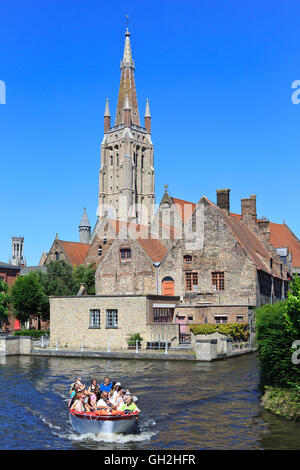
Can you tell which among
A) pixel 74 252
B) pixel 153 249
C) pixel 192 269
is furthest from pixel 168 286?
pixel 74 252

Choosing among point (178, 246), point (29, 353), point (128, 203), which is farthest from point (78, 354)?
point (128, 203)

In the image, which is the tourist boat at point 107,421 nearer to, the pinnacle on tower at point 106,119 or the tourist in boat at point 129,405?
the tourist in boat at point 129,405

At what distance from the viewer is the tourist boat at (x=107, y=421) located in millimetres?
16827

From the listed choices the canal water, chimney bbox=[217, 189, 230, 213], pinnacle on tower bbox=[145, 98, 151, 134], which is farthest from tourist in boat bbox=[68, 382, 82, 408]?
pinnacle on tower bbox=[145, 98, 151, 134]

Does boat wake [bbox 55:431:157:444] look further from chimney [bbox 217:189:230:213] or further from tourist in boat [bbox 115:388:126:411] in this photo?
chimney [bbox 217:189:230:213]

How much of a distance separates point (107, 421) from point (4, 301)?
50.1m

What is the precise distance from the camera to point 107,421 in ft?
55.2

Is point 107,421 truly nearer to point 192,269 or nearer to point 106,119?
point 192,269

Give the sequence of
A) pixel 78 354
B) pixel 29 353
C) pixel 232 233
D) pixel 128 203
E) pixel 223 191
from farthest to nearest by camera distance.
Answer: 1. pixel 128 203
2. pixel 223 191
3. pixel 232 233
4. pixel 29 353
5. pixel 78 354

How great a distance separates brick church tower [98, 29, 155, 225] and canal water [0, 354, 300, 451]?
100345 millimetres

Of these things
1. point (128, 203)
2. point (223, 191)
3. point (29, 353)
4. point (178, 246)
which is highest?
point (128, 203)

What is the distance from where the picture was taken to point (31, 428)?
18438mm
